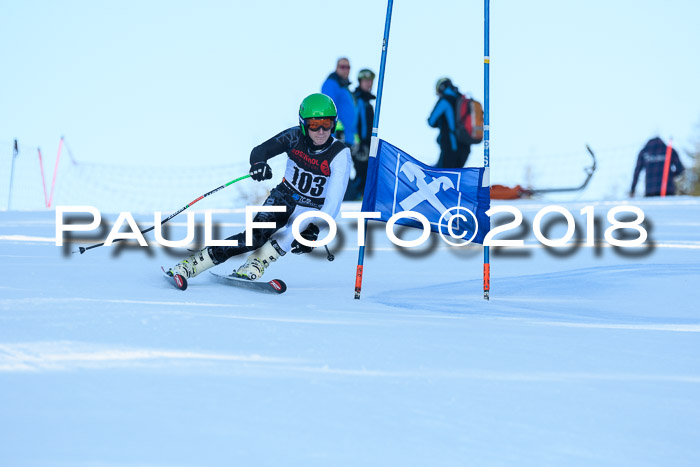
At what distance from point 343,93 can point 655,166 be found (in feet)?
23.6

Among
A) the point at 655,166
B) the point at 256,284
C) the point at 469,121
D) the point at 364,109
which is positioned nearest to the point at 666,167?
the point at 655,166

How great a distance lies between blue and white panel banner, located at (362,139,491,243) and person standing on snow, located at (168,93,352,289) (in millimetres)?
281

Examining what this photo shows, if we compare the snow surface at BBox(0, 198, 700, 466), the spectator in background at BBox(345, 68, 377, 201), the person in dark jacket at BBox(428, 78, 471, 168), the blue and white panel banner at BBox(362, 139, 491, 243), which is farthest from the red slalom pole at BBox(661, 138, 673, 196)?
the blue and white panel banner at BBox(362, 139, 491, 243)

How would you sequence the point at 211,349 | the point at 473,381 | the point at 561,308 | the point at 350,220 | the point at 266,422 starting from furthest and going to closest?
Answer: the point at 350,220 → the point at 561,308 → the point at 211,349 → the point at 473,381 → the point at 266,422

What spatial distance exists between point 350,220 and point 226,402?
29.7 feet

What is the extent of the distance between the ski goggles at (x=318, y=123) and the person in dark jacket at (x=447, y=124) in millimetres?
7020

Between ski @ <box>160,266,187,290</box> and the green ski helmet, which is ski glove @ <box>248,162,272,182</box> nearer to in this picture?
the green ski helmet

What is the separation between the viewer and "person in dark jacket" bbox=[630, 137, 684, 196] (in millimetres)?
15281

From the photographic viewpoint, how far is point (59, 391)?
2.89 m

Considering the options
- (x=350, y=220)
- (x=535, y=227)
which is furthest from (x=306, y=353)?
(x=350, y=220)

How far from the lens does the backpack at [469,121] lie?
41.9ft

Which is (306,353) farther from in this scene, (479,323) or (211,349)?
(479,323)

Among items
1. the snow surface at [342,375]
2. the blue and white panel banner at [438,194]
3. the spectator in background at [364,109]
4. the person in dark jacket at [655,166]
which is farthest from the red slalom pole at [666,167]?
the blue and white panel banner at [438,194]

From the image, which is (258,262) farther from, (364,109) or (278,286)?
(364,109)
